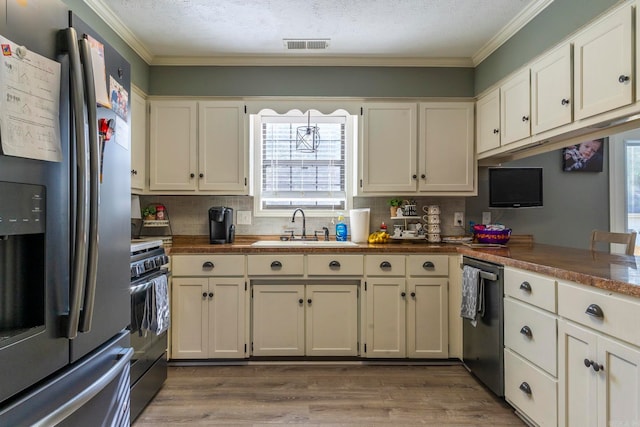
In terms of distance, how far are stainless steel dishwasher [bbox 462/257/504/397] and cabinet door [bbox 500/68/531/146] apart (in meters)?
0.95

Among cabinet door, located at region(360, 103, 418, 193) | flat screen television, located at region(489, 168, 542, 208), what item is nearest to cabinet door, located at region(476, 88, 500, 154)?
flat screen television, located at region(489, 168, 542, 208)

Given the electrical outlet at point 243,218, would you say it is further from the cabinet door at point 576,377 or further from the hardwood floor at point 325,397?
the cabinet door at point 576,377

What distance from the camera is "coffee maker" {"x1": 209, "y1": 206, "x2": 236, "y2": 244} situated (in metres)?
2.90

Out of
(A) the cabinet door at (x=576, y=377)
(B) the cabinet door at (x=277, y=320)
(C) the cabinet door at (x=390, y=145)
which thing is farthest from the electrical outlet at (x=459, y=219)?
(A) the cabinet door at (x=576, y=377)

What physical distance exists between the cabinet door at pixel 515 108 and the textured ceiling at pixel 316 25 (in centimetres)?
43

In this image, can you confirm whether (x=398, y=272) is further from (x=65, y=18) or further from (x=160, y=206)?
(x=65, y=18)

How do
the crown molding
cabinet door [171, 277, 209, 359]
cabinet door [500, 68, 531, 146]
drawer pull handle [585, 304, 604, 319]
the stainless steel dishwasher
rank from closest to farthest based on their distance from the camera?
drawer pull handle [585, 304, 604, 319] → the stainless steel dishwasher → the crown molding → cabinet door [500, 68, 531, 146] → cabinet door [171, 277, 209, 359]

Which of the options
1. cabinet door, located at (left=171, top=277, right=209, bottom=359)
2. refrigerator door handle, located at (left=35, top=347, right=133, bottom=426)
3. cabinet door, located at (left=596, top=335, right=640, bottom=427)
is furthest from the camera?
cabinet door, located at (left=171, top=277, right=209, bottom=359)

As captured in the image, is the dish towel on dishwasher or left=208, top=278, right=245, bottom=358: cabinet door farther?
left=208, top=278, right=245, bottom=358: cabinet door

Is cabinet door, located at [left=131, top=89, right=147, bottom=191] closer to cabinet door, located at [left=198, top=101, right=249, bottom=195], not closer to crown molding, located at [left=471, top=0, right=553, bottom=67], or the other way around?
cabinet door, located at [left=198, top=101, right=249, bottom=195]

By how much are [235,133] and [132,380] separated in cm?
197

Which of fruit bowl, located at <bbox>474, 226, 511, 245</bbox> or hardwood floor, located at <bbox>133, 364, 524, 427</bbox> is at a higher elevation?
fruit bowl, located at <bbox>474, 226, 511, 245</bbox>

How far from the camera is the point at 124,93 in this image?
4.38ft

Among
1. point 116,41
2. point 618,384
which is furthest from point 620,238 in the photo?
point 116,41
